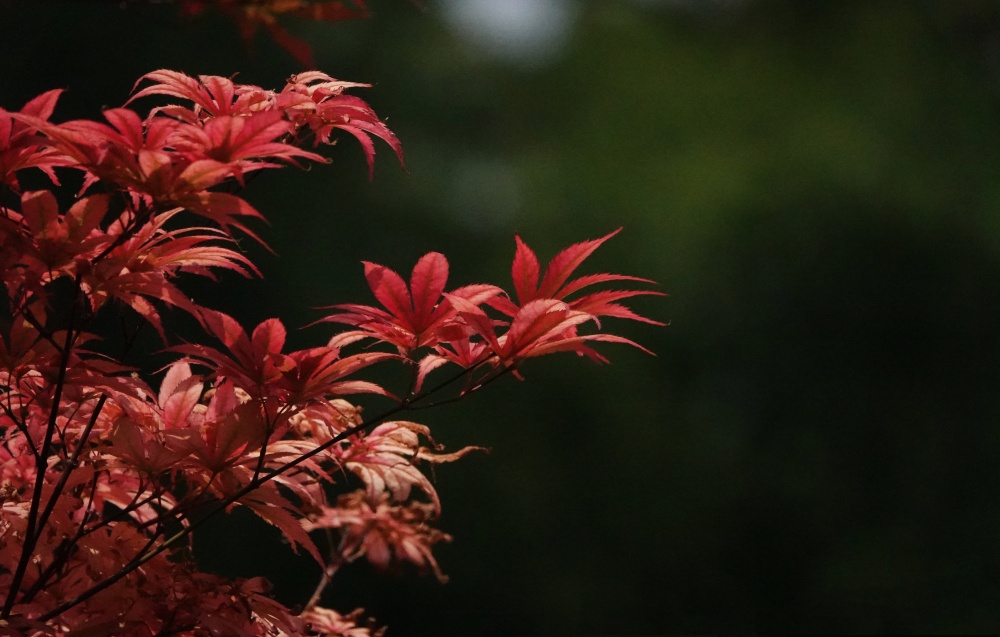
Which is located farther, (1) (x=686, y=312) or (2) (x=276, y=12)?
(1) (x=686, y=312)

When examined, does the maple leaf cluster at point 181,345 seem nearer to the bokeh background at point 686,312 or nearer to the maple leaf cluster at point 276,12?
the maple leaf cluster at point 276,12

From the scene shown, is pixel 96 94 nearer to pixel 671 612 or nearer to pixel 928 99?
pixel 671 612

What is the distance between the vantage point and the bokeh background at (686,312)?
14.0 feet

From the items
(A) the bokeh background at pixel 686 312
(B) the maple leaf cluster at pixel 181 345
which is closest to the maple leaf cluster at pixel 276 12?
(B) the maple leaf cluster at pixel 181 345

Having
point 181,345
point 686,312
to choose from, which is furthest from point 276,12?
point 686,312

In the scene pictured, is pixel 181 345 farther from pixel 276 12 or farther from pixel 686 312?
pixel 686 312

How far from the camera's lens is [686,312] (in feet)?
15.9

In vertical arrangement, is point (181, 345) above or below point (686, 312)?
below

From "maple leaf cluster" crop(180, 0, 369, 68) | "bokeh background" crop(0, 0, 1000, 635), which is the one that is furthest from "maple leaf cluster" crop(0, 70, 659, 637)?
"bokeh background" crop(0, 0, 1000, 635)

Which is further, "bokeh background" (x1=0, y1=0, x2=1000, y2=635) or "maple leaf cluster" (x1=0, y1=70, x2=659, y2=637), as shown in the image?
"bokeh background" (x1=0, y1=0, x2=1000, y2=635)

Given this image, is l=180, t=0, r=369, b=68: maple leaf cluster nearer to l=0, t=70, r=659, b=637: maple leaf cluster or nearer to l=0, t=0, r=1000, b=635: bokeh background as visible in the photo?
l=0, t=70, r=659, b=637: maple leaf cluster

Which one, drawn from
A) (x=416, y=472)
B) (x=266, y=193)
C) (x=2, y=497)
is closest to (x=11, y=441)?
(x=2, y=497)

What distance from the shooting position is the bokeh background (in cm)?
428

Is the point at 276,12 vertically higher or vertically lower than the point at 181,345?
higher
